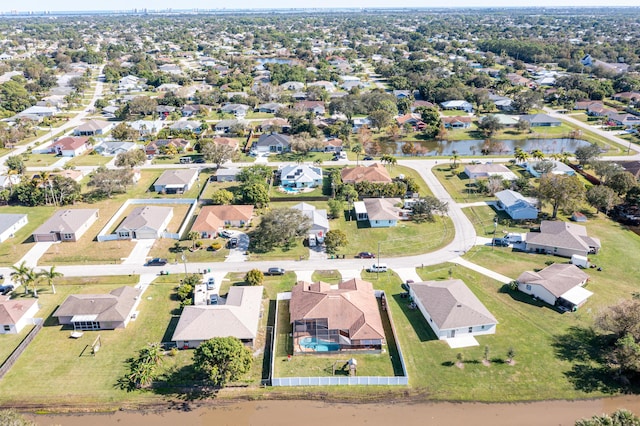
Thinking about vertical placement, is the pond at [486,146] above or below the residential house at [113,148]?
below

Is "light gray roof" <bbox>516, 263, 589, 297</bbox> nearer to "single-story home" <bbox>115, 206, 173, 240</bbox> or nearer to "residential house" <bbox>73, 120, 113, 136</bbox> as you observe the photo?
"single-story home" <bbox>115, 206, 173, 240</bbox>

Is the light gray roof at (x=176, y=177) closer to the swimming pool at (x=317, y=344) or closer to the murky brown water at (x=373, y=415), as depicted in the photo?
the swimming pool at (x=317, y=344)

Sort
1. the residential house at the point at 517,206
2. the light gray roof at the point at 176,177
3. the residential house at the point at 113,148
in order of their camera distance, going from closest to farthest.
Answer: the residential house at the point at 517,206 < the light gray roof at the point at 176,177 < the residential house at the point at 113,148

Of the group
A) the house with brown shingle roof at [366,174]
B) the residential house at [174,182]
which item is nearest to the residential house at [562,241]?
the house with brown shingle roof at [366,174]

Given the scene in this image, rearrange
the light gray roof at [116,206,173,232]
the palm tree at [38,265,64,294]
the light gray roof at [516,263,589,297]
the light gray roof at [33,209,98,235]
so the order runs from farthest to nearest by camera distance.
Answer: the light gray roof at [116,206,173,232], the light gray roof at [33,209,98,235], the palm tree at [38,265,64,294], the light gray roof at [516,263,589,297]

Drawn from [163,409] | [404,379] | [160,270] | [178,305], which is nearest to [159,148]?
[160,270]

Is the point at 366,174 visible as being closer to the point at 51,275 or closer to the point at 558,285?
the point at 558,285

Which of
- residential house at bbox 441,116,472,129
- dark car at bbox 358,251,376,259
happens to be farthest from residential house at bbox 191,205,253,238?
residential house at bbox 441,116,472,129
